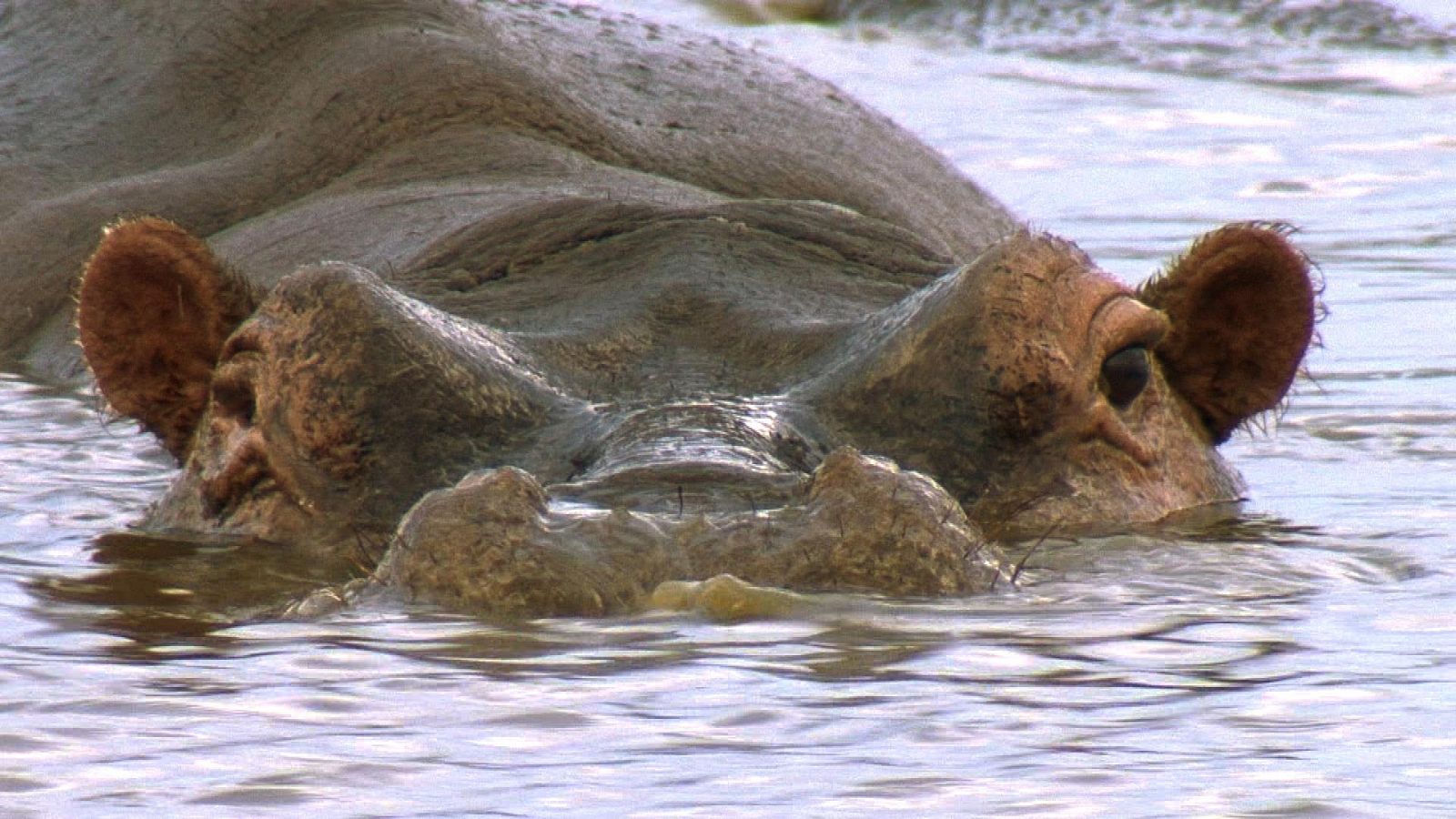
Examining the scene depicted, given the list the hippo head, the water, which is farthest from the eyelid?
the water

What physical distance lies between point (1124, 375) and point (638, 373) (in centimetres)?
97

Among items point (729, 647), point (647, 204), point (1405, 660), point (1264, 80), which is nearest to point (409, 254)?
point (647, 204)

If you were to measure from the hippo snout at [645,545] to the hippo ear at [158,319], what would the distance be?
151 cm

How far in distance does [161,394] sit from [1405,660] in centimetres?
282

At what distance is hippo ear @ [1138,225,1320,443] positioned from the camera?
5.88 meters

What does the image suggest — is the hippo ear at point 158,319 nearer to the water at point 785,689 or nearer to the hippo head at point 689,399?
the hippo head at point 689,399

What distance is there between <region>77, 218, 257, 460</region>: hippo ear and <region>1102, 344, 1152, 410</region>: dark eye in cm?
177

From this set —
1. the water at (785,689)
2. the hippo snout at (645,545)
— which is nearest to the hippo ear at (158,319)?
the water at (785,689)

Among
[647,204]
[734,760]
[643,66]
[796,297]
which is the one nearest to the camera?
[734,760]

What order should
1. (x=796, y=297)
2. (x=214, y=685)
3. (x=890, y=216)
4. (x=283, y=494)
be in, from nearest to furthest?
(x=214, y=685) → (x=283, y=494) → (x=796, y=297) → (x=890, y=216)

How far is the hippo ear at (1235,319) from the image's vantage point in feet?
19.3

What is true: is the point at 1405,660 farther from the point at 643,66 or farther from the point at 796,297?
the point at 643,66

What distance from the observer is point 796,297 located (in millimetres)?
5750

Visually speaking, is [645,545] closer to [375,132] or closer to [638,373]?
[638,373]
